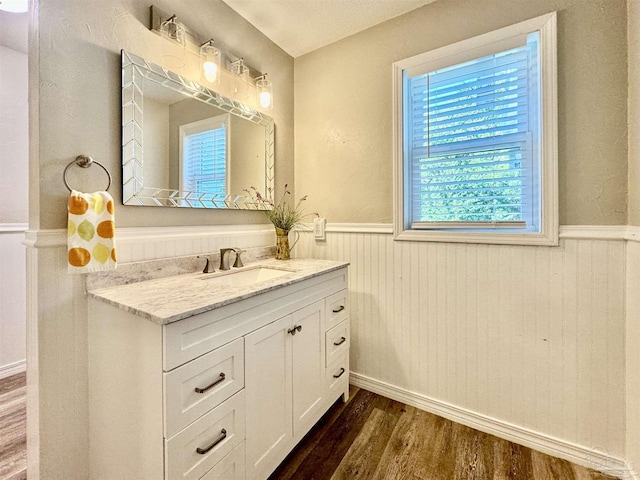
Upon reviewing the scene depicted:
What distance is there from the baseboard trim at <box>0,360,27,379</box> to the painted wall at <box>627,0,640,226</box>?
3.62 m

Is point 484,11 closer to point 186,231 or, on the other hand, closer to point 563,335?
point 563,335

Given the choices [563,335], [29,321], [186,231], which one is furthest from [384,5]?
[29,321]

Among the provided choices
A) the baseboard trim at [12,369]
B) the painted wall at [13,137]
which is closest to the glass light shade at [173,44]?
the painted wall at [13,137]

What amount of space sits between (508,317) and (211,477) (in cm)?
150

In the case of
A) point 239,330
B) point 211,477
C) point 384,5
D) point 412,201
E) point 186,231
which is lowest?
point 211,477

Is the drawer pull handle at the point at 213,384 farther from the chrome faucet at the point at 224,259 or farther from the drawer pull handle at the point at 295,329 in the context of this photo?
the chrome faucet at the point at 224,259

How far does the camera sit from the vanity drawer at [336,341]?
1630mm

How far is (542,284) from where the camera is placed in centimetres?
146

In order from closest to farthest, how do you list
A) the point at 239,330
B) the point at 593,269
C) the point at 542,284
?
1. the point at 239,330
2. the point at 593,269
3. the point at 542,284

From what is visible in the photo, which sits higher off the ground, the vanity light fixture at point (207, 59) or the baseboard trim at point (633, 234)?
the vanity light fixture at point (207, 59)

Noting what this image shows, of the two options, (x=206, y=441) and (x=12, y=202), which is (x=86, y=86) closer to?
(x=206, y=441)

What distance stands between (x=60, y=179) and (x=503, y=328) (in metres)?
2.09

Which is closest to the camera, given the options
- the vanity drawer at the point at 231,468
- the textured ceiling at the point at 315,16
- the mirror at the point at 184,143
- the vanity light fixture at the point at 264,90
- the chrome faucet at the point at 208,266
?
the vanity drawer at the point at 231,468

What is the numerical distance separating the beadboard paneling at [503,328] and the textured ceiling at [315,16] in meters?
1.35
